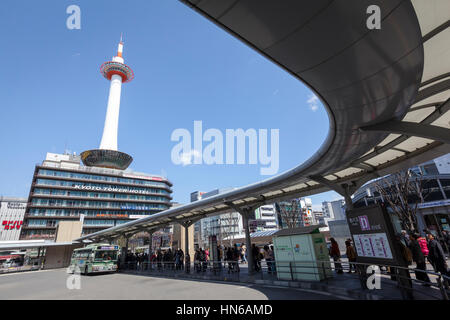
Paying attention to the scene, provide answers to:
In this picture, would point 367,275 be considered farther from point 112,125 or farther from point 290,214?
point 112,125

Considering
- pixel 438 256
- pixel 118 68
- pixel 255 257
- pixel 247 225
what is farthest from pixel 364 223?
pixel 118 68

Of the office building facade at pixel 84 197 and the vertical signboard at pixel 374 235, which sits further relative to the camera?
the office building facade at pixel 84 197

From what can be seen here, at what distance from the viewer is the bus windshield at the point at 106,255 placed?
20.7 meters

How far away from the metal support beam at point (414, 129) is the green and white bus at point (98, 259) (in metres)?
22.9

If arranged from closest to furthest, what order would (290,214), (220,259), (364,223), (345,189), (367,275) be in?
(364,223) → (367,275) → (345,189) → (220,259) → (290,214)

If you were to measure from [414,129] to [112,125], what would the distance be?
9618cm

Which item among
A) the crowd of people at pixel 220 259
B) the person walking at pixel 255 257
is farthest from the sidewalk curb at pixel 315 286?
the person walking at pixel 255 257

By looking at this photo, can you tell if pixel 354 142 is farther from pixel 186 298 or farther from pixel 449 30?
pixel 186 298

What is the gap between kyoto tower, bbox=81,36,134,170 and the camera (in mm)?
79938

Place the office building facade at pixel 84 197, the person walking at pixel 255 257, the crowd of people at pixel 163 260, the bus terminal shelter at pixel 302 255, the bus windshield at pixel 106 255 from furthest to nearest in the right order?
1. the office building facade at pixel 84 197
2. the bus windshield at pixel 106 255
3. the crowd of people at pixel 163 260
4. the person walking at pixel 255 257
5. the bus terminal shelter at pixel 302 255

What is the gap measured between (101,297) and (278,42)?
11.4m

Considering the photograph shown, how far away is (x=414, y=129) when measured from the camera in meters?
4.84

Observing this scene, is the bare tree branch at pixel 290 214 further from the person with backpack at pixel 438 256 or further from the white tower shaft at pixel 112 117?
the white tower shaft at pixel 112 117

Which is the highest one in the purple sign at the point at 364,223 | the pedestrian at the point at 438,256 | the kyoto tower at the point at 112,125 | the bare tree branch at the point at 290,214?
the kyoto tower at the point at 112,125
